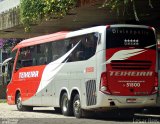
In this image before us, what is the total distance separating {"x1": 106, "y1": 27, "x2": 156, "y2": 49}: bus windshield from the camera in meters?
18.6

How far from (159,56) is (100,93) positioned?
10.7ft

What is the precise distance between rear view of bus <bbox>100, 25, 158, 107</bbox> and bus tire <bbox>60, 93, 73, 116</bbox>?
2617 mm

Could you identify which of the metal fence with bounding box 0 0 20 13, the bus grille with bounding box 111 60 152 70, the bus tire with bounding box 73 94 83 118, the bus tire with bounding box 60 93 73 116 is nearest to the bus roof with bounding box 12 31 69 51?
the bus tire with bounding box 60 93 73 116

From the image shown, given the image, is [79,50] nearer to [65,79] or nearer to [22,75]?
[65,79]

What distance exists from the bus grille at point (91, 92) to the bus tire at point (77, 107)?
2.54ft

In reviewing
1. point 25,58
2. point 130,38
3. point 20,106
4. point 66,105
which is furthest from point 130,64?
point 20,106

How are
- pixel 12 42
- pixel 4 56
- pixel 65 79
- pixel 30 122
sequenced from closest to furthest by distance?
pixel 30 122 < pixel 65 79 < pixel 12 42 < pixel 4 56

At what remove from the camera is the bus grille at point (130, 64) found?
1859 centimetres

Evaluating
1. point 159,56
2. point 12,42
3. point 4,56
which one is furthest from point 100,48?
point 4,56

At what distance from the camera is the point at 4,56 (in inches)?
3556

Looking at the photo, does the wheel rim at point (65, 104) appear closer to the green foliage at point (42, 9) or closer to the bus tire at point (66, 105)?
the bus tire at point (66, 105)

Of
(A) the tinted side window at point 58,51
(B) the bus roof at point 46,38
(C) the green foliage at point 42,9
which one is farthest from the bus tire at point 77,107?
(C) the green foliage at point 42,9

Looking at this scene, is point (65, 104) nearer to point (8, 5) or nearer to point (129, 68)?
point (129, 68)

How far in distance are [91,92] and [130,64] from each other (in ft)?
5.79
